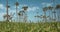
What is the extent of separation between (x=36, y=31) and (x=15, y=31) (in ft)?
2.27

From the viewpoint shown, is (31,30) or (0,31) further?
(0,31)

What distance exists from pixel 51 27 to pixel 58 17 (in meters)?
1.60

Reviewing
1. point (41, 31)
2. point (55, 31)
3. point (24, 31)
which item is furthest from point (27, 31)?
point (55, 31)

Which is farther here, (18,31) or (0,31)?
(0,31)

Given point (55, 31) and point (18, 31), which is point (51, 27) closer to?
point (55, 31)

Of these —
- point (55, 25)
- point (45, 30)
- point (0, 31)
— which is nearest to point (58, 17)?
point (55, 25)

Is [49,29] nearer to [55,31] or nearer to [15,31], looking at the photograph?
[55,31]

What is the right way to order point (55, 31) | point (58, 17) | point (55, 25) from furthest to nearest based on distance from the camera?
point (58, 17)
point (55, 25)
point (55, 31)

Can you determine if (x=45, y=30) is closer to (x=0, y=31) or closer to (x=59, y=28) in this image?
(x=59, y=28)

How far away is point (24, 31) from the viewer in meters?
5.59

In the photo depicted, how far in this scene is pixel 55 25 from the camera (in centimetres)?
582

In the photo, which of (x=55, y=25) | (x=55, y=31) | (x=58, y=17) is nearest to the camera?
(x=55, y=31)

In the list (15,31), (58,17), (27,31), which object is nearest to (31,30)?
(27,31)

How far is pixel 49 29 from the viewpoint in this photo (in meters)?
5.47
